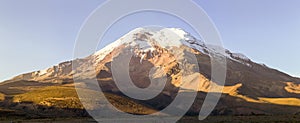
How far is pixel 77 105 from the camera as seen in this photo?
534ft

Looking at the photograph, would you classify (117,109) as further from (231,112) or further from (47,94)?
(231,112)

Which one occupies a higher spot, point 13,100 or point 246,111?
point 13,100

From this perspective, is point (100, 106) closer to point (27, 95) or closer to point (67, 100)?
point (67, 100)

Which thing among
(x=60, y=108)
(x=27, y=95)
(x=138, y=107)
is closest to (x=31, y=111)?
(x=60, y=108)

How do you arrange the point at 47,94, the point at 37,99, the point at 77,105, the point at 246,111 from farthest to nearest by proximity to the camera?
the point at 246,111 → the point at 47,94 → the point at 37,99 → the point at 77,105

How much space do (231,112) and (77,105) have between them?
85251 mm

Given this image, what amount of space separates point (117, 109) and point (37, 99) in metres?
41.8

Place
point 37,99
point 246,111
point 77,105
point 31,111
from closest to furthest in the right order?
1. point 31,111
2. point 77,105
3. point 37,99
4. point 246,111

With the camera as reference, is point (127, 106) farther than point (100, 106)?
Yes

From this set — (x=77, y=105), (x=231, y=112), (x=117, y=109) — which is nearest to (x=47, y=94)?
(x=77, y=105)

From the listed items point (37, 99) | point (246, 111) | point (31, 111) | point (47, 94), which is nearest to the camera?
point (31, 111)

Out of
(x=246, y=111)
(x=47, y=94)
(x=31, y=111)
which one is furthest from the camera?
(x=246, y=111)

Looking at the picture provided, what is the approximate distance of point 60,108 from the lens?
15500 cm

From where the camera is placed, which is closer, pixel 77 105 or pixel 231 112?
pixel 77 105
